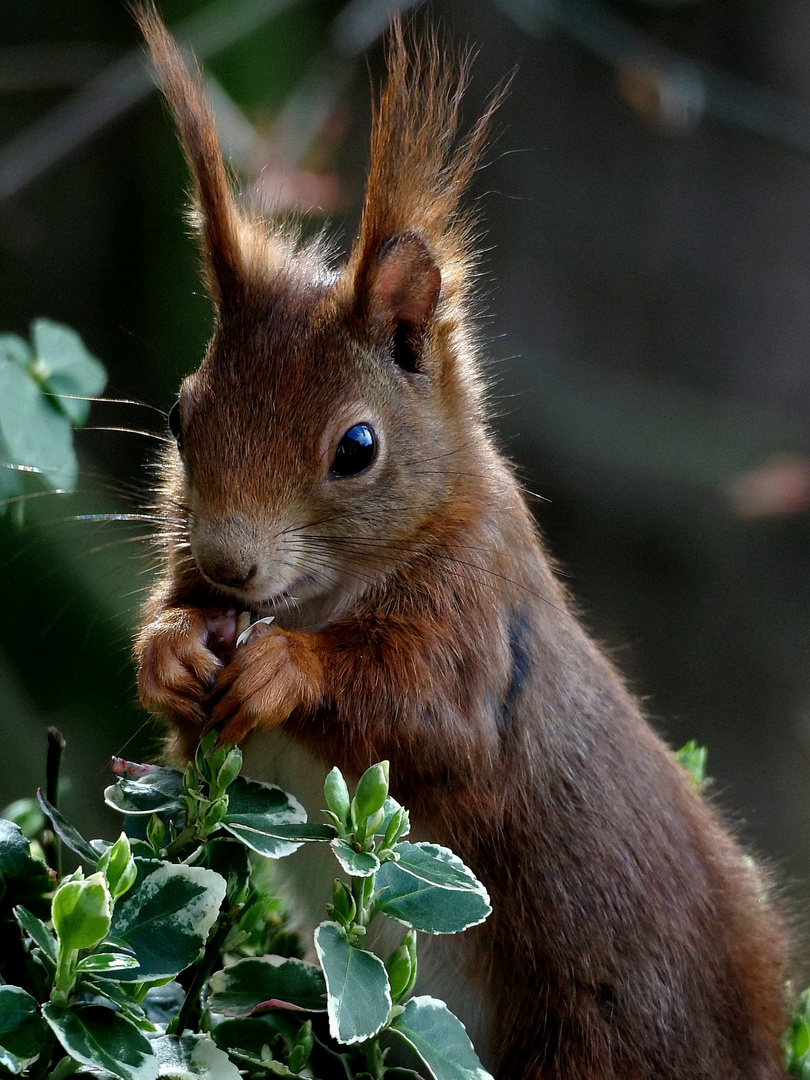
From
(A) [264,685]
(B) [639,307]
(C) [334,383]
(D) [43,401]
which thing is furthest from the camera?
(B) [639,307]

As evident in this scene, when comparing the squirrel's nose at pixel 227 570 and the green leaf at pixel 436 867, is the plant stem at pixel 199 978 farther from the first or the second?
the squirrel's nose at pixel 227 570

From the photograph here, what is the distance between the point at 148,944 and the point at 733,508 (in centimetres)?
252

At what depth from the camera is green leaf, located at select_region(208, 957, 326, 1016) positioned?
76 centimetres

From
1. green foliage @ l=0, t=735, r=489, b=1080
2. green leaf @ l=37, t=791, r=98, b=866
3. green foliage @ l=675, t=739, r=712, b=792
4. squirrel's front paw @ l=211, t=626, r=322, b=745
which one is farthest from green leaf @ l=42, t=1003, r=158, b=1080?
green foliage @ l=675, t=739, r=712, b=792

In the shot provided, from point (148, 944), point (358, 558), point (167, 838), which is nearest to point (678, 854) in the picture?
point (358, 558)

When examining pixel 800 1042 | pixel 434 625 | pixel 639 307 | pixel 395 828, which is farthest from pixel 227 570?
pixel 639 307

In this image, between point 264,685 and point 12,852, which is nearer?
point 12,852

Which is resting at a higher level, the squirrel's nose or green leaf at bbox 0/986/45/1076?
the squirrel's nose

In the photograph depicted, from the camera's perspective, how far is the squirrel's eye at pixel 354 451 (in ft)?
3.38

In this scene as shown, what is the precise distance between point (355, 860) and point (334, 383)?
46 centimetres

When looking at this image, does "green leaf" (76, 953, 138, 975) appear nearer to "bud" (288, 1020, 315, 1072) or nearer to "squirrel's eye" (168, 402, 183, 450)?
"bud" (288, 1020, 315, 1072)

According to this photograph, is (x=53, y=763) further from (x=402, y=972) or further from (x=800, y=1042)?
(x=800, y=1042)

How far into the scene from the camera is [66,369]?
1166 millimetres

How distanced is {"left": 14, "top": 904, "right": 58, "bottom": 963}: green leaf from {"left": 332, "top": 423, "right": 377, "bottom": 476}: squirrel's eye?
1.57ft
